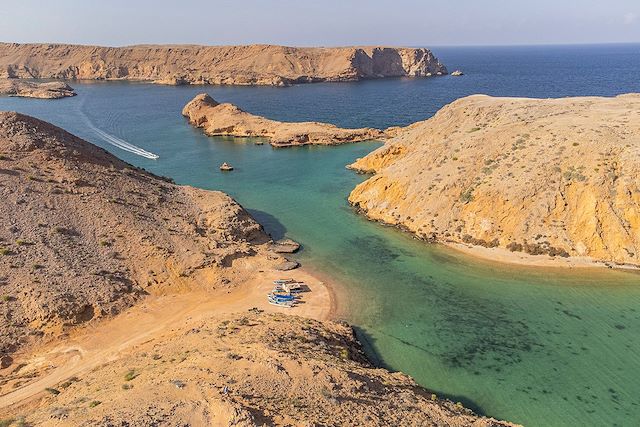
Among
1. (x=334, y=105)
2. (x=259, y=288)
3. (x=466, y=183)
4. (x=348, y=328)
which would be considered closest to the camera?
(x=348, y=328)

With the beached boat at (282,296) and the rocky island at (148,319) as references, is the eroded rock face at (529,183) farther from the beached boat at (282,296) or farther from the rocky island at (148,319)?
the beached boat at (282,296)

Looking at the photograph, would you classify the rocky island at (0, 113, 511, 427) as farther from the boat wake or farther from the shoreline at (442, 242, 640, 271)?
the boat wake

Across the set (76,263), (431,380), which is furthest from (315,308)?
(76,263)

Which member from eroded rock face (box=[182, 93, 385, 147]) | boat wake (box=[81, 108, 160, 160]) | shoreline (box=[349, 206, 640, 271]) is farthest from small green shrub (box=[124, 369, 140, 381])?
eroded rock face (box=[182, 93, 385, 147])

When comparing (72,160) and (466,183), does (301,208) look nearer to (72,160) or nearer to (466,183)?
(466,183)

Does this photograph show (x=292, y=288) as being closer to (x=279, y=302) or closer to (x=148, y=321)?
(x=279, y=302)
